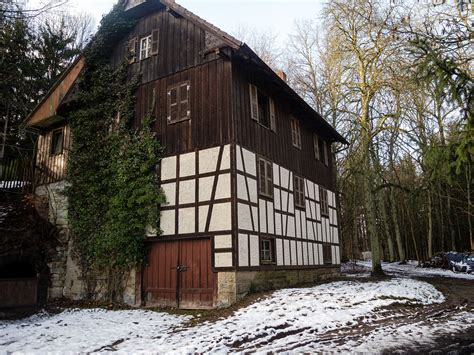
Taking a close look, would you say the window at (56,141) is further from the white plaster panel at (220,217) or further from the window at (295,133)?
the window at (295,133)

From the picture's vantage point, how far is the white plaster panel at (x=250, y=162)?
11992 millimetres

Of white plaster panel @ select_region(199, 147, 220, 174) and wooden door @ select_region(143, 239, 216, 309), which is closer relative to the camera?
wooden door @ select_region(143, 239, 216, 309)

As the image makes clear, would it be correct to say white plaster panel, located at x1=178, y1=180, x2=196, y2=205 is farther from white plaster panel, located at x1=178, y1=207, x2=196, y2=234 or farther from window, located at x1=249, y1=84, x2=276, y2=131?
window, located at x1=249, y1=84, x2=276, y2=131

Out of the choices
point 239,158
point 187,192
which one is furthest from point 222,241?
point 239,158

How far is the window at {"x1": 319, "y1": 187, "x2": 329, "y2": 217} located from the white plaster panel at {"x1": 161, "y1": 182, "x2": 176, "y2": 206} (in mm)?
7969

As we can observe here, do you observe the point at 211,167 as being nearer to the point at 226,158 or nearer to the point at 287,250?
the point at 226,158

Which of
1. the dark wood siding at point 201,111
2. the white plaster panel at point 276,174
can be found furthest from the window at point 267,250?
the dark wood siding at point 201,111

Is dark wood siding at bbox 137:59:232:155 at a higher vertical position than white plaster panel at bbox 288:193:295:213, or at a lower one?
higher

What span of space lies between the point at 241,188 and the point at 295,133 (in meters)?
5.63

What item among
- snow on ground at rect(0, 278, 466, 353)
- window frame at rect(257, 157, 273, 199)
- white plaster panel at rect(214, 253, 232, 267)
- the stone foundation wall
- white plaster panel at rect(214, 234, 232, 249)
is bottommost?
snow on ground at rect(0, 278, 466, 353)

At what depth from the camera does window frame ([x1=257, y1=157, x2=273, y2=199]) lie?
1264cm

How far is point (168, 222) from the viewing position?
11977 millimetres

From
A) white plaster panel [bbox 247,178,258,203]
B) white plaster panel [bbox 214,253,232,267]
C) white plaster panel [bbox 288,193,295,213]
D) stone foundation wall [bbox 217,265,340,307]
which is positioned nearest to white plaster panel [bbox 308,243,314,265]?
stone foundation wall [bbox 217,265,340,307]

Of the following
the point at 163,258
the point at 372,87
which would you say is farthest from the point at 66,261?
the point at 372,87
